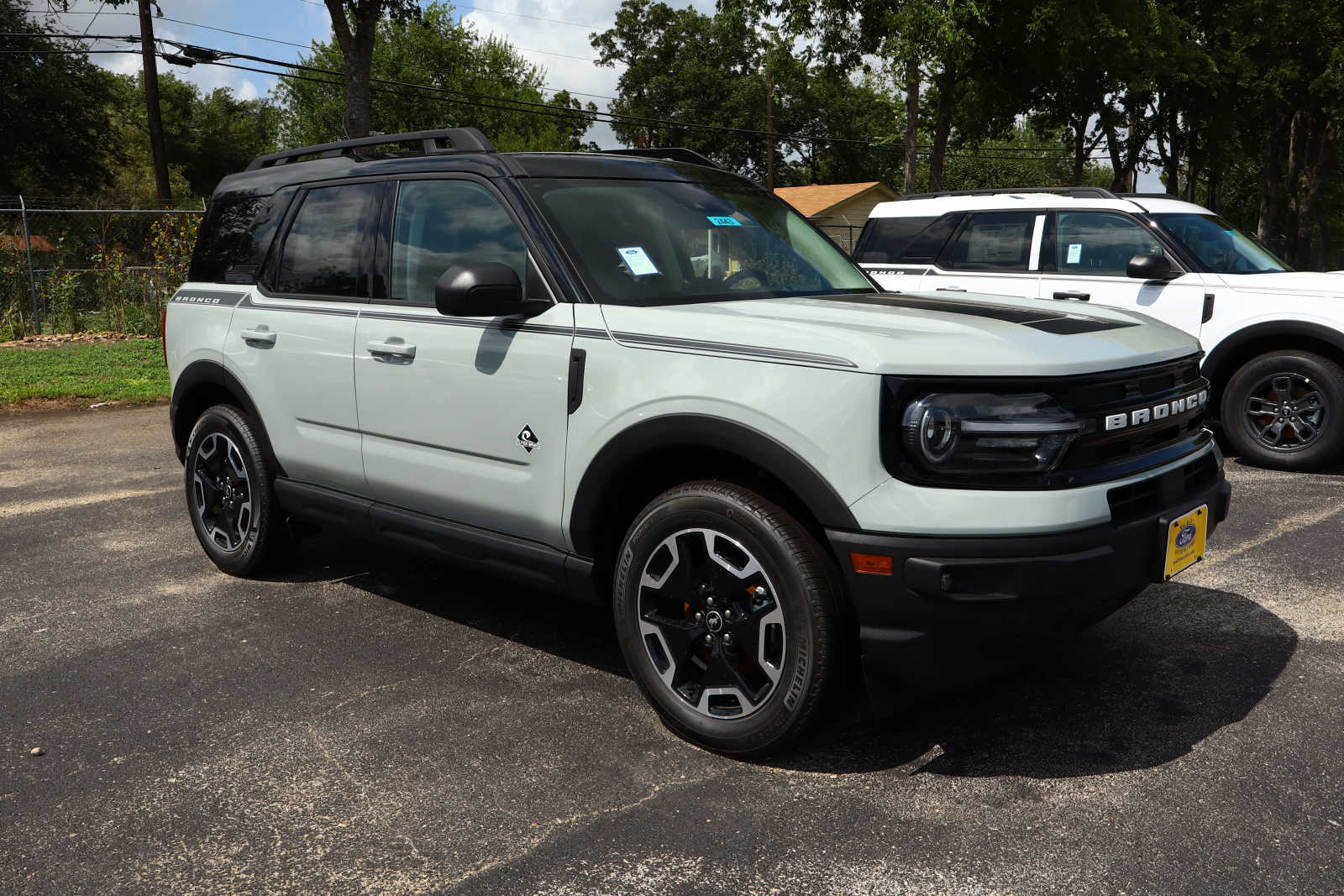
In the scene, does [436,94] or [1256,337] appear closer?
[1256,337]

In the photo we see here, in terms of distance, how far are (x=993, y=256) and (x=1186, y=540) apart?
5.82 meters

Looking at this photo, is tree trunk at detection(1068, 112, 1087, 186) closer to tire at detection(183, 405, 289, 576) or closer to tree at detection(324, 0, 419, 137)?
tree at detection(324, 0, 419, 137)

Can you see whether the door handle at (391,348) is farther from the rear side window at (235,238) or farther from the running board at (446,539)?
the rear side window at (235,238)

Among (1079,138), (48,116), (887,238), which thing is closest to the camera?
(887,238)

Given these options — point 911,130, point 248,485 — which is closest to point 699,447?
Answer: point 248,485

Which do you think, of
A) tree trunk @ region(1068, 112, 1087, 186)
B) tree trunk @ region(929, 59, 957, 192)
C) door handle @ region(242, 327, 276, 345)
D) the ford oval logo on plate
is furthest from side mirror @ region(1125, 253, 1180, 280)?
tree trunk @ region(1068, 112, 1087, 186)

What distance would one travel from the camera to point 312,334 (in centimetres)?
459

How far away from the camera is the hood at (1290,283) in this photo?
7484 millimetres

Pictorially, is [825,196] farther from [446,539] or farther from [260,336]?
[446,539]

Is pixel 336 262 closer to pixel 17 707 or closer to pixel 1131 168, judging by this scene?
pixel 17 707

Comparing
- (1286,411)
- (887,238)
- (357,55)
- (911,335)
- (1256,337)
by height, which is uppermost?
(357,55)

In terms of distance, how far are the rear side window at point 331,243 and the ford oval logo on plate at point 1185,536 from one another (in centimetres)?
302

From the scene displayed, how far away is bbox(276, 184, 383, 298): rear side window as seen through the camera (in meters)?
4.49

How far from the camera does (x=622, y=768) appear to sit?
3.35m
